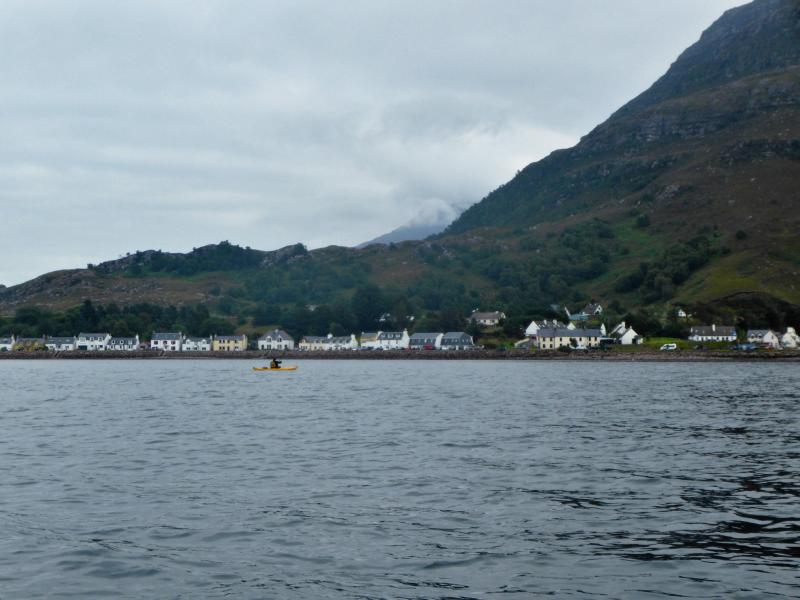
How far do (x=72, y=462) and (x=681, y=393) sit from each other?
183 ft

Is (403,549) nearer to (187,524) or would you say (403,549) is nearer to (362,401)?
(187,524)

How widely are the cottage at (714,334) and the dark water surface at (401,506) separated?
131980mm

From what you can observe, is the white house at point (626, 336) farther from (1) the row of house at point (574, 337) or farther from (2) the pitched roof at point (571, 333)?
(2) the pitched roof at point (571, 333)

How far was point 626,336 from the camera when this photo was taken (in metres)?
183

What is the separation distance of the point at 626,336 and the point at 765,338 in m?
30.1

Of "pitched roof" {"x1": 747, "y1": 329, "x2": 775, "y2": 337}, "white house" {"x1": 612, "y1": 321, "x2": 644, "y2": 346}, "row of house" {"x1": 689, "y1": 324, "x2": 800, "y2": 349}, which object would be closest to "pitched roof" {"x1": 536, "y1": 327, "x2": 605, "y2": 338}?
"white house" {"x1": 612, "y1": 321, "x2": 644, "y2": 346}

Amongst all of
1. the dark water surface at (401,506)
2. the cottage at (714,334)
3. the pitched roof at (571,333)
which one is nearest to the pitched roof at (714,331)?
the cottage at (714,334)

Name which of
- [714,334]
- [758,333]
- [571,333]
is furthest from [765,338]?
[571,333]

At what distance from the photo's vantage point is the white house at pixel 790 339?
573 ft

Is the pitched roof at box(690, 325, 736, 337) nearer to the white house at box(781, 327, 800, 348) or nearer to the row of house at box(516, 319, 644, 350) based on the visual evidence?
the white house at box(781, 327, 800, 348)

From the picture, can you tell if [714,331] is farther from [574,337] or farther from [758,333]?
[574,337]

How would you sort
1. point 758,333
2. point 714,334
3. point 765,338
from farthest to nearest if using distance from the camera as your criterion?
point 758,333 → point 714,334 → point 765,338

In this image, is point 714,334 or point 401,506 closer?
point 401,506

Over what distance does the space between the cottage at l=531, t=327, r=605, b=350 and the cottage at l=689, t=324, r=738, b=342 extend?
21.9 m
